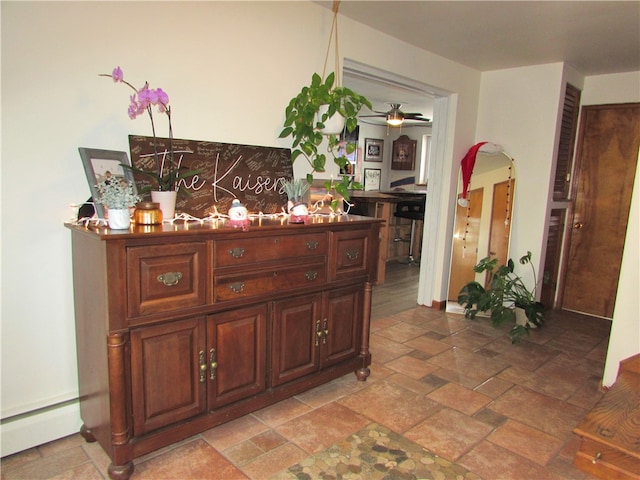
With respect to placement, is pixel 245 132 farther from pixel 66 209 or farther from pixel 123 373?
pixel 123 373

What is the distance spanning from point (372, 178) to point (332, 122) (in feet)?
20.8

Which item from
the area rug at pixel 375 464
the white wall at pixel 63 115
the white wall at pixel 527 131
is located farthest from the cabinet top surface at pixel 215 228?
the white wall at pixel 527 131

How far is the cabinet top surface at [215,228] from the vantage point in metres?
1.64

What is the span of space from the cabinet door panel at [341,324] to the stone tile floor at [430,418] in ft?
0.72

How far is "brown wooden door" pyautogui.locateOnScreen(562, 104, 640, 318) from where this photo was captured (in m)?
4.07

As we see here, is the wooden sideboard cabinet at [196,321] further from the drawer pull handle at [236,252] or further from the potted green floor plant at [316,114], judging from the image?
the potted green floor plant at [316,114]

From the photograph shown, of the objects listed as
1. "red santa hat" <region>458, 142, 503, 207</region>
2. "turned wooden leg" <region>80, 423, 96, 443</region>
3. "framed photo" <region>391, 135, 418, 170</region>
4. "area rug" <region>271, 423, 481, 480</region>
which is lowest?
"area rug" <region>271, 423, 481, 480</region>

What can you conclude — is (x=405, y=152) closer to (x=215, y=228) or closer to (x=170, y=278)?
(x=215, y=228)

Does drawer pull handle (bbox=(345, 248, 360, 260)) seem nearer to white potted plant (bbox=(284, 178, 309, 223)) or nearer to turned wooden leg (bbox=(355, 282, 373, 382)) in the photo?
turned wooden leg (bbox=(355, 282, 373, 382))

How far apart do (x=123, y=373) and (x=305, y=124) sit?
1618 mm

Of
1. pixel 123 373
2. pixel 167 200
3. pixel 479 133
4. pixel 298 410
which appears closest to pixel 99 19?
pixel 167 200

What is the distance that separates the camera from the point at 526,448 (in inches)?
82.2

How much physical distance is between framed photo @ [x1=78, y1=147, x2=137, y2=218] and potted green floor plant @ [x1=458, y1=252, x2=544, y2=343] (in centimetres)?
304

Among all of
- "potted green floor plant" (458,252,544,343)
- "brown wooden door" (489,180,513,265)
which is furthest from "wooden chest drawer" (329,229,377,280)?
"brown wooden door" (489,180,513,265)
